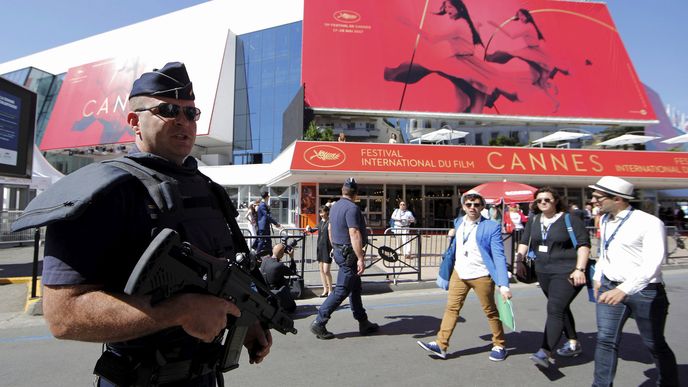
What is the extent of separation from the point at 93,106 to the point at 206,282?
1590 inches

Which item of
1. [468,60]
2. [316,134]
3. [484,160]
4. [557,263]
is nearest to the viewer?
[557,263]

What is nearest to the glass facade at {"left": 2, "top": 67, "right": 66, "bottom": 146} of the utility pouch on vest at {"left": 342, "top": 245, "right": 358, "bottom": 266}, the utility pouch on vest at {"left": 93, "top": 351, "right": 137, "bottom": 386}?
the utility pouch on vest at {"left": 342, "top": 245, "right": 358, "bottom": 266}

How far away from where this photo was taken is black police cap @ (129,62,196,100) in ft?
5.04

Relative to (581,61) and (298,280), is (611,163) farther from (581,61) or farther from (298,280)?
(298,280)

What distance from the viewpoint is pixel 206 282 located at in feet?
4.10

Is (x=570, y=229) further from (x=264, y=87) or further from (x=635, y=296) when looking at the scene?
(x=264, y=87)

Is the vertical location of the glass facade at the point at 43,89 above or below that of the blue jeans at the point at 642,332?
above

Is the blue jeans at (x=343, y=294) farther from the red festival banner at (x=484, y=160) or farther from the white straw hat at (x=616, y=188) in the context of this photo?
the red festival banner at (x=484, y=160)

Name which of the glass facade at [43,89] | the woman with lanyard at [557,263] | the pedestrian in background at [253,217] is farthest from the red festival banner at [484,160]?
the glass facade at [43,89]

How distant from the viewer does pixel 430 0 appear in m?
25.7

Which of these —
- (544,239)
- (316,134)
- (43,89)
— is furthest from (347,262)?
(43,89)

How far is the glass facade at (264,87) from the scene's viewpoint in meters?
31.0

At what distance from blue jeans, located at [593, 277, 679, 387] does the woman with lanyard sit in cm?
81

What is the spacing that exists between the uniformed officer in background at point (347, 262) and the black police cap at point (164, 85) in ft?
11.8
